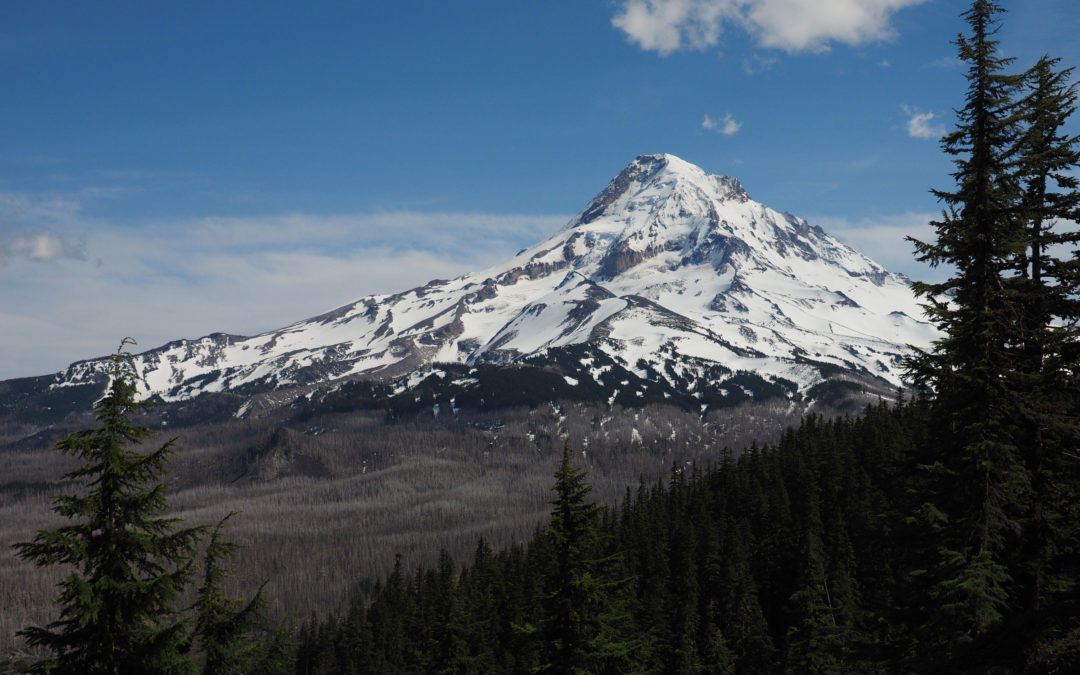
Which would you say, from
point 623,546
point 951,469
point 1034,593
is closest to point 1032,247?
point 951,469

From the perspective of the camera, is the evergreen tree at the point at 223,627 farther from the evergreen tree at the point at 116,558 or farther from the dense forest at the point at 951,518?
the evergreen tree at the point at 116,558

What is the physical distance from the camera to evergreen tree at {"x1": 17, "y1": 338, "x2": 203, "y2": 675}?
53.7 feet

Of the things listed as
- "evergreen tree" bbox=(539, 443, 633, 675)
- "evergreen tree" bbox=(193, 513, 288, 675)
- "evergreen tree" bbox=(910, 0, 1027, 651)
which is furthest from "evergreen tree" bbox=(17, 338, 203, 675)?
"evergreen tree" bbox=(910, 0, 1027, 651)

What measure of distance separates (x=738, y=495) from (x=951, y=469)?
74.8 metres

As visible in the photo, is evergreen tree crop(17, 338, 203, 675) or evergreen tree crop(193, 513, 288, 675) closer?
evergreen tree crop(17, 338, 203, 675)

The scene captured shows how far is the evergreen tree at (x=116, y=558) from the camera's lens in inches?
645

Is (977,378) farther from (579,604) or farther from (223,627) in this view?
(223,627)

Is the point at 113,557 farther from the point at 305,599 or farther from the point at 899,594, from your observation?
the point at 305,599

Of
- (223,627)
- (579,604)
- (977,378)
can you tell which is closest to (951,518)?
(977,378)

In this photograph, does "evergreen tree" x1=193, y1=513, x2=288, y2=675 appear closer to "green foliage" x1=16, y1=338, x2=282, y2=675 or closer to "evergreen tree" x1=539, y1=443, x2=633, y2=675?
"green foliage" x1=16, y1=338, x2=282, y2=675

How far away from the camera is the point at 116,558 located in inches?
664

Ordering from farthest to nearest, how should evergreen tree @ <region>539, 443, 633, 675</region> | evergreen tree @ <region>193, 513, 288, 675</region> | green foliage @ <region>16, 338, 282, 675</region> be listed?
evergreen tree @ <region>539, 443, 633, 675</region>, evergreen tree @ <region>193, 513, 288, 675</region>, green foliage @ <region>16, 338, 282, 675</region>

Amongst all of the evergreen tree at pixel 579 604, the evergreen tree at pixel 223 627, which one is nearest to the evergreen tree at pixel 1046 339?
the evergreen tree at pixel 579 604

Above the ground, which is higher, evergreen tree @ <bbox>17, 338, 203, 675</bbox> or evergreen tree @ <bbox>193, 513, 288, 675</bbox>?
evergreen tree @ <bbox>17, 338, 203, 675</bbox>
